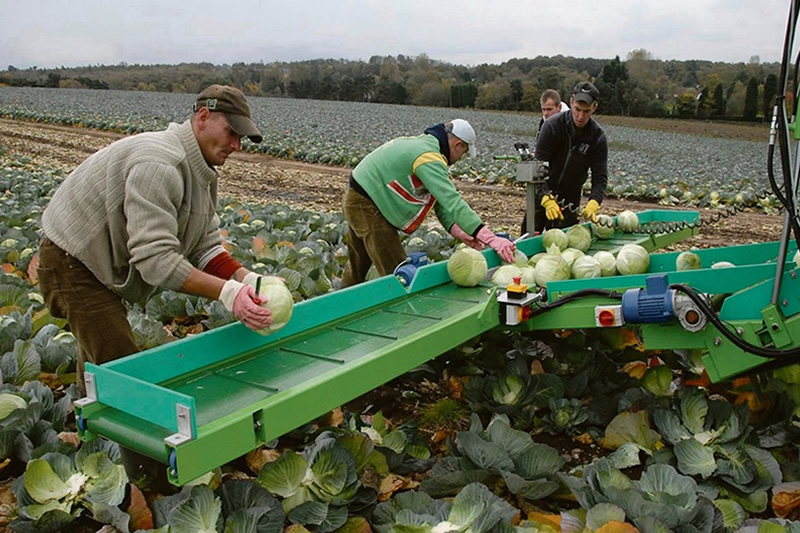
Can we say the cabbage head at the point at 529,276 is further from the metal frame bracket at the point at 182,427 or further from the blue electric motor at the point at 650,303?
the metal frame bracket at the point at 182,427

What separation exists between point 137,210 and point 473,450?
181 centimetres

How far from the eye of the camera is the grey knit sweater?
271 centimetres

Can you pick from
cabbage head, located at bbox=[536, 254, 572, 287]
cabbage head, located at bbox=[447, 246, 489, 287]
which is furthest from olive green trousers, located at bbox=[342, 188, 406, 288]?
cabbage head, located at bbox=[536, 254, 572, 287]

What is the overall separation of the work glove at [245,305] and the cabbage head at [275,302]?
0.06 metres

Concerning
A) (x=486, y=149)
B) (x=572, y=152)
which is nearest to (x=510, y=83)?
(x=486, y=149)

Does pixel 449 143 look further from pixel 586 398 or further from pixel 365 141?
pixel 365 141

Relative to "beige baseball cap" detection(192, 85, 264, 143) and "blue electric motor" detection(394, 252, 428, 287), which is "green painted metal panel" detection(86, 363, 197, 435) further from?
"blue electric motor" detection(394, 252, 428, 287)

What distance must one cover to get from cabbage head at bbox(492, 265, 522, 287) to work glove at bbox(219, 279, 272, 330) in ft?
5.94

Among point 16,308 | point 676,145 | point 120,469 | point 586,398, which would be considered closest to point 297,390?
point 120,469

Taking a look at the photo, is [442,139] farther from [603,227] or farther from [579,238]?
[603,227]

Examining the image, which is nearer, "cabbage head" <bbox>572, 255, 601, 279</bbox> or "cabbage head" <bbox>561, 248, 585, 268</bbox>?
"cabbage head" <bbox>572, 255, 601, 279</bbox>

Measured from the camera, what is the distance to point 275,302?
284 centimetres

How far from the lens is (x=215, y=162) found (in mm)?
3006

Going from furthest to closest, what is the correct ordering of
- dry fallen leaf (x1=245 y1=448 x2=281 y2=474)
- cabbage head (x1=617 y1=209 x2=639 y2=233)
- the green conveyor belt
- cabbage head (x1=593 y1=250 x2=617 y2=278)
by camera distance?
cabbage head (x1=617 y1=209 x2=639 y2=233) → cabbage head (x1=593 y1=250 x2=617 y2=278) → dry fallen leaf (x1=245 y1=448 x2=281 y2=474) → the green conveyor belt
